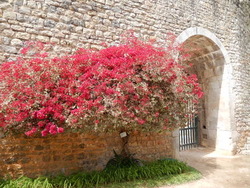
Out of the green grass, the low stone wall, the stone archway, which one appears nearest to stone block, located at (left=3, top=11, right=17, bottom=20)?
the low stone wall

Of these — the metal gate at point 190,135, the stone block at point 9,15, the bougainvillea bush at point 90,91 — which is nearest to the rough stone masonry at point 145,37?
the stone block at point 9,15

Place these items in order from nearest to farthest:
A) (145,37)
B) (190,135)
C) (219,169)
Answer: (219,169), (145,37), (190,135)

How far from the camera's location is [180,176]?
373 cm

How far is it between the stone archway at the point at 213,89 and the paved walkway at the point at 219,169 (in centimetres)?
54

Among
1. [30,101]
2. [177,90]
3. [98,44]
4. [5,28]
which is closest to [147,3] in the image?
[98,44]

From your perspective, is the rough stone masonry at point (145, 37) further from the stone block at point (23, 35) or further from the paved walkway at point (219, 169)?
the paved walkway at point (219, 169)

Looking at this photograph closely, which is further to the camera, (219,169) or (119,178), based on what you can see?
(219,169)

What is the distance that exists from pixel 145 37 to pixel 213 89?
356 cm

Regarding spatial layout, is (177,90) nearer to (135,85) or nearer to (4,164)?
(135,85)

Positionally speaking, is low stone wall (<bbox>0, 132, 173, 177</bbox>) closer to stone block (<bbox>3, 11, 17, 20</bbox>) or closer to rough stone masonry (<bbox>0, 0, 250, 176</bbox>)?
rough stone masonry (<bbox>0, 0, 250, 176</bbox>)

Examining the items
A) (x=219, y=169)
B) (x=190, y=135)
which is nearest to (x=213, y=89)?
(x=190, y=135)

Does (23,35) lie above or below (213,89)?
above

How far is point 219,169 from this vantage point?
465cm

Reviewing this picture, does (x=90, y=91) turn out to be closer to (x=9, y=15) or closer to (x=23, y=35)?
(x=23, y=35)
